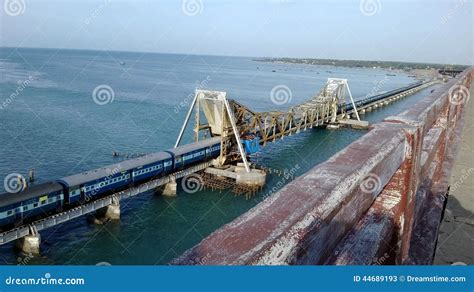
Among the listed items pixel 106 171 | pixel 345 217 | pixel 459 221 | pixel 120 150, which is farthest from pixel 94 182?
pixel 345 217

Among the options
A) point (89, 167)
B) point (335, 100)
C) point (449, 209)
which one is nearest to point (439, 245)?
point (449, 209)

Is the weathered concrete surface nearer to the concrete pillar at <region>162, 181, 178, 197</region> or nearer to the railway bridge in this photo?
the railway bridge

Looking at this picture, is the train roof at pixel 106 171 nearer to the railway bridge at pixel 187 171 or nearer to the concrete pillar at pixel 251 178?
the railway bridge at pixel 187 171

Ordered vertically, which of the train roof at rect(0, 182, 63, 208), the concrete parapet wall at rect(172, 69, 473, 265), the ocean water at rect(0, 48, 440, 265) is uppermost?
the concrete parapet wall at rect(172, 69, 473, 265)

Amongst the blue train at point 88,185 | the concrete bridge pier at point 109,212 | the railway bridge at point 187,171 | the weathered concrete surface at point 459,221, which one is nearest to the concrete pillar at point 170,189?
the railway bridge at point 187,171

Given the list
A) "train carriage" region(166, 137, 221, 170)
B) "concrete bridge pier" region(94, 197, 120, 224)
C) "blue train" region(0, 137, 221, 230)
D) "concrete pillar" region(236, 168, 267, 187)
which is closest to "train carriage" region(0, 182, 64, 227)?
"blue train" region(0, 137, 221, 230)

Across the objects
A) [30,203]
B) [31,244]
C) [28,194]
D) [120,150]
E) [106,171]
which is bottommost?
[120,150]

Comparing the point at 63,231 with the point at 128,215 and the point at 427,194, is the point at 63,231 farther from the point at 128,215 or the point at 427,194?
the point at 427,194

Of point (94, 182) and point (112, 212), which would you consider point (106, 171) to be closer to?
point (94, 182)
